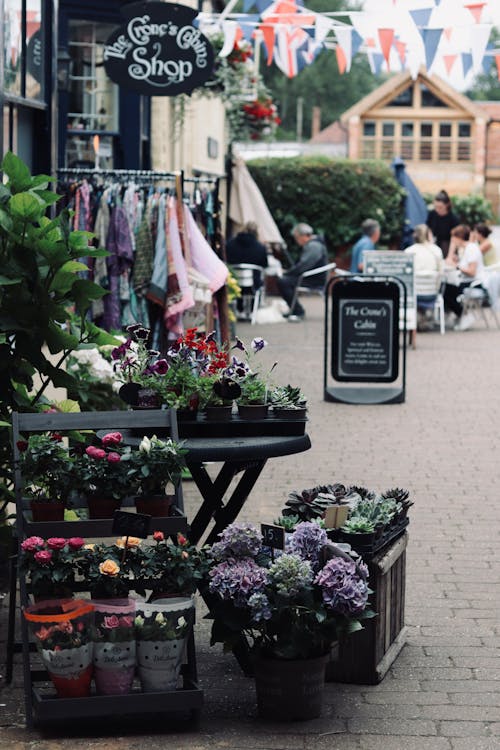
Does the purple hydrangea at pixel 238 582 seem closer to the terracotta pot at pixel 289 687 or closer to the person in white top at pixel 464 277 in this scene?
the terracotta pot at pixel 289 687

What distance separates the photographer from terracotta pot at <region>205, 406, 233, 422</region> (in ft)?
17.7

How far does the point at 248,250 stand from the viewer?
20016mm

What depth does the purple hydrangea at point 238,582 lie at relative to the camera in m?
4.68

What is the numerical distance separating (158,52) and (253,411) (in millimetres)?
5571

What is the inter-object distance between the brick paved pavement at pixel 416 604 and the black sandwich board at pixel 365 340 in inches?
11.1

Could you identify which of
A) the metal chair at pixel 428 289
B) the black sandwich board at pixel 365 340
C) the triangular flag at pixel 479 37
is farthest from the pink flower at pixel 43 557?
the metal chair at pixel 428 289

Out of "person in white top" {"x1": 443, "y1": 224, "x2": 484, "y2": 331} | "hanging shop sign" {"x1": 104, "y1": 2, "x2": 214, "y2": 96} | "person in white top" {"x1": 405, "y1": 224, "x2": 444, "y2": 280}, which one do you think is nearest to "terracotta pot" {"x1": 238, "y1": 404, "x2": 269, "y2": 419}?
"hanging shop sign" {"x1": 104, "y1": 2, "x2": 214, "y2": 96}

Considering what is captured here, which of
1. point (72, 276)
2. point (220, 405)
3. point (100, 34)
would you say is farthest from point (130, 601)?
point (100, 34)

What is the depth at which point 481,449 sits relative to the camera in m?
10.5

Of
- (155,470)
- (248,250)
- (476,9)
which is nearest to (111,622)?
(155,470)

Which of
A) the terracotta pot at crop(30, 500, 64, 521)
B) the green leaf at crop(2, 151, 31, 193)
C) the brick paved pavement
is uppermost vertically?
the green leaf at crop(2, 151, 31, 193)

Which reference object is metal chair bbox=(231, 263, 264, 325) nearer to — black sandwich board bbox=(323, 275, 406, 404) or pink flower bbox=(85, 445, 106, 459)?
black sandwich board bbox=(323, 275, 406, 404)

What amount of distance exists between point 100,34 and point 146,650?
34.1 ft

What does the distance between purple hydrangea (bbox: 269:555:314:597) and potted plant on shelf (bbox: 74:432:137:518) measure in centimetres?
59
